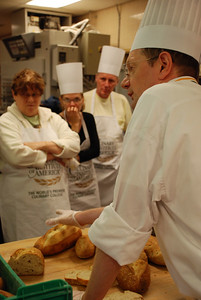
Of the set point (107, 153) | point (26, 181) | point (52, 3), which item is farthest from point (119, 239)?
point (52, 3)

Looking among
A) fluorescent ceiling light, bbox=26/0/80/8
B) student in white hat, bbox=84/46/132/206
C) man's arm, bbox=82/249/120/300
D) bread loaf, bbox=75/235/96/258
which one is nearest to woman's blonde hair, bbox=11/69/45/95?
student in white hat, bbox=84/46/132/206

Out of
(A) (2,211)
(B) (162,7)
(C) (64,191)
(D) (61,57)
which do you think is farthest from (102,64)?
(B) (162,7)

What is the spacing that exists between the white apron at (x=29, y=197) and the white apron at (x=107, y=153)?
91 centimetres

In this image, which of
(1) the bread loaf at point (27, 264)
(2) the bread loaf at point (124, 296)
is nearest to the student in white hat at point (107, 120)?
(1) the bread loaf at point (27, 264)

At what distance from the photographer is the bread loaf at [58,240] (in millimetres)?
1303

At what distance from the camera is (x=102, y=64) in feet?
10.1

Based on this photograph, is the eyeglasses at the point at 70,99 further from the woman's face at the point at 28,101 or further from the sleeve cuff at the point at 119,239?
the sleeve cuff at the point at 119,239

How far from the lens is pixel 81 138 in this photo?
2.65 metres

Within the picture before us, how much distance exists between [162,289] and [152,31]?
81cm

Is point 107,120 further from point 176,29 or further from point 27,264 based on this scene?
point 176,29

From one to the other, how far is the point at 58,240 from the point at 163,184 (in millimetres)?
688

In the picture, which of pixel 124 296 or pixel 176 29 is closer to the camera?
pixel 176 29

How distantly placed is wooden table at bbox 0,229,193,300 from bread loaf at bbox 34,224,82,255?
0.03 metres

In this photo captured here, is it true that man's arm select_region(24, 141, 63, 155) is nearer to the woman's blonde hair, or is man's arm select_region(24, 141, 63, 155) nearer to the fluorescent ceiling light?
the woman's blonde hair
